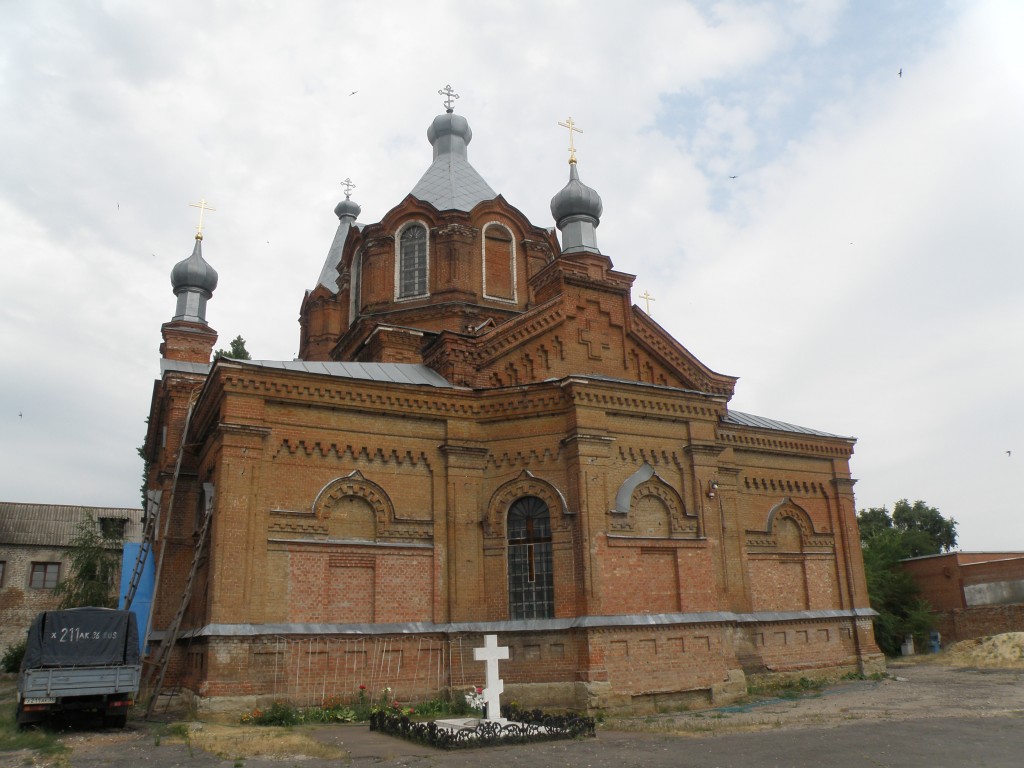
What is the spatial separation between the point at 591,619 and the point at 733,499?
16.0ft

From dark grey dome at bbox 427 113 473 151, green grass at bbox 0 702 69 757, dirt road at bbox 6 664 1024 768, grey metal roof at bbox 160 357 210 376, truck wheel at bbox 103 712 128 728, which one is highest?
dark grey dome at bbox 427 113 473 151

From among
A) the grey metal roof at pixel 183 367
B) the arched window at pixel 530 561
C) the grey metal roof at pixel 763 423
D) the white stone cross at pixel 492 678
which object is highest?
the grey metal roof at pixel 183 367

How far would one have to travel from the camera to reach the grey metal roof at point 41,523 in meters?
32.3

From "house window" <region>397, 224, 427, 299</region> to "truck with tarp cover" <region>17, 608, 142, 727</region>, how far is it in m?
9.59

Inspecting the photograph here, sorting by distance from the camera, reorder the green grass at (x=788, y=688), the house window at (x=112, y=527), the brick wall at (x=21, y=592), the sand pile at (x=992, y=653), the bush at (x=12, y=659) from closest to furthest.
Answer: the green grass at (x=788, y=688) < the sand pile at (x=992, y=653) < the bush at (x=12, y=659) < the brick wall at (x=21, y=592) < the house window at (x=112, y=527)

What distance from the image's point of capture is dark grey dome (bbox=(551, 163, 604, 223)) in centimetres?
1783

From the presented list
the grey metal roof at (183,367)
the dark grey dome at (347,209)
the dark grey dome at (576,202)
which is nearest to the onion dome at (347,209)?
the dark grey dome at (347,209)

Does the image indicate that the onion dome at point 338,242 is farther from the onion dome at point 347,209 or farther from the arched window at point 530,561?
the arched window at point 530,561

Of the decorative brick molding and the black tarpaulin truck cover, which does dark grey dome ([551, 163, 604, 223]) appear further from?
the black tarpaulin truck cover

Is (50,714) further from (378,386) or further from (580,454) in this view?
(580,454)

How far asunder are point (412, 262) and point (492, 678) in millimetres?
10975

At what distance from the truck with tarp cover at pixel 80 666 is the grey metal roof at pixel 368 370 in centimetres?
465

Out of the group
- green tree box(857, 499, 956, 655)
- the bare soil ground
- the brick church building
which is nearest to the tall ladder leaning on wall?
the brick church building

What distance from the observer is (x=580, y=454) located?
14.4m
